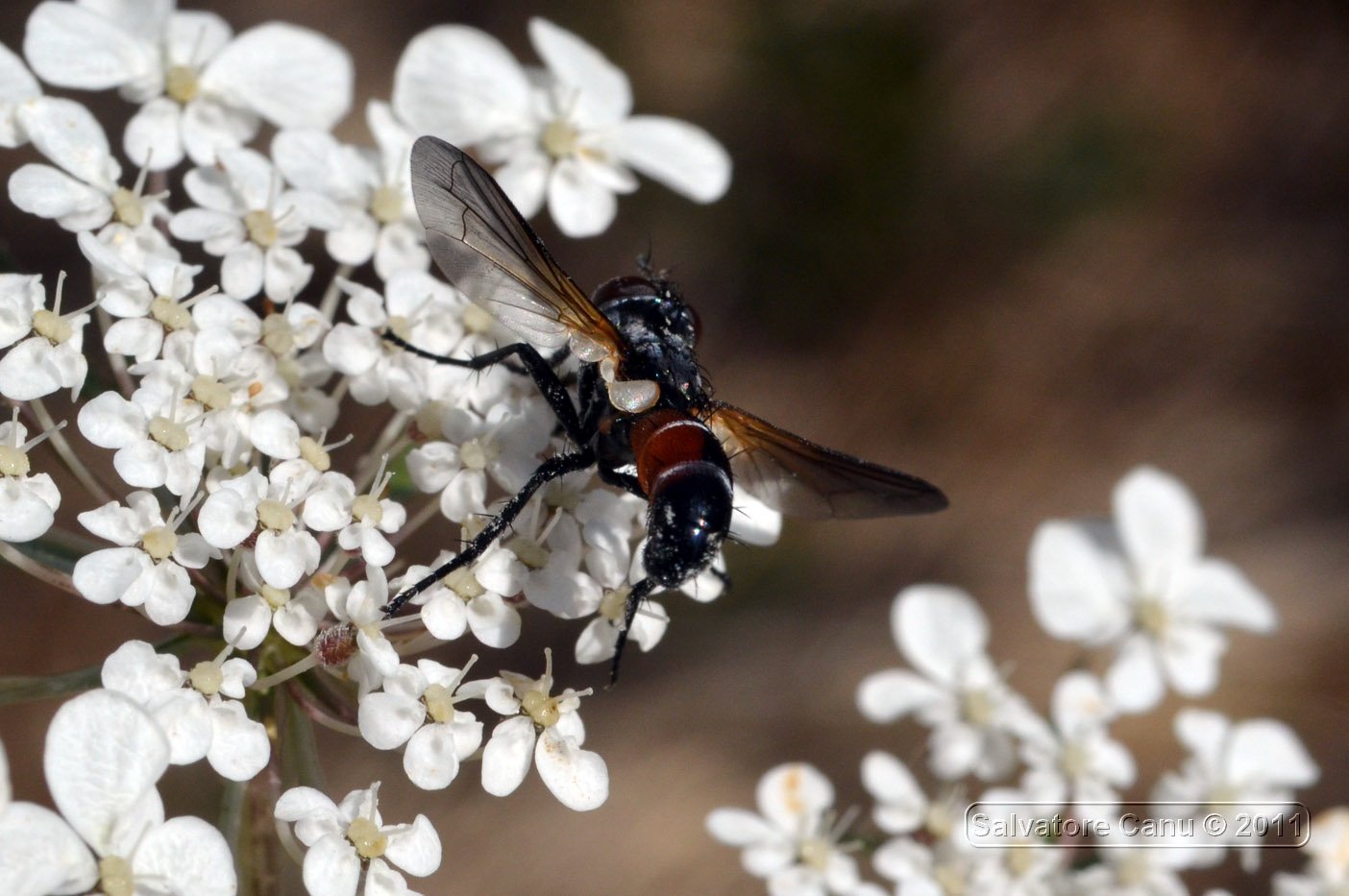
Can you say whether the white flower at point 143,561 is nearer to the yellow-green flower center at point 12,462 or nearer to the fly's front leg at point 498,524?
the yellow-green flower center at point 12,462

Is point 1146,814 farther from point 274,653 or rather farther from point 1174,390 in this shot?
point 274,653

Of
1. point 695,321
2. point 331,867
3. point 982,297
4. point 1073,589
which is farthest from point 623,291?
point 982,297

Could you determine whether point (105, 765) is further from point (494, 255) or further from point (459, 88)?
point (459, 88)

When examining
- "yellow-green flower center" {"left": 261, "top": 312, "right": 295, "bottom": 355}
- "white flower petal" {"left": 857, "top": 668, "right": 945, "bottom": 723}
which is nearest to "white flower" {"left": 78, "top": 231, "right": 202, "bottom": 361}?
"yellow-green flower center" {"left": 261, "top": 312, "right": 295, "bottom": 355}

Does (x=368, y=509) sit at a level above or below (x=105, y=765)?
above

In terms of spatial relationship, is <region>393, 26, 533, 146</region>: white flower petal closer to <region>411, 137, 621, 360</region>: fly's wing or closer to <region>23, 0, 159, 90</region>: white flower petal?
<region>23, 0, 159, 90</region>: white flower petal
